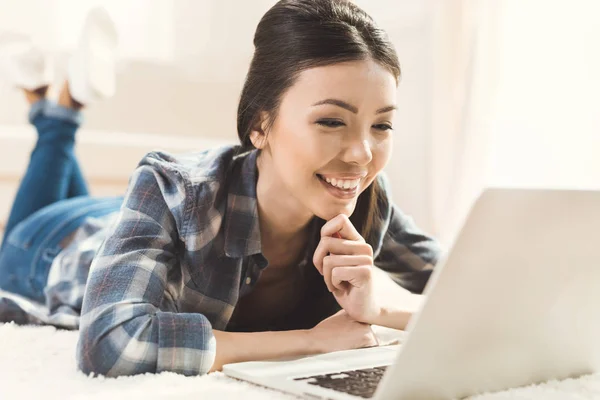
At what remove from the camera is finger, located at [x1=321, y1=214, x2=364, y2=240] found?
3.53ft

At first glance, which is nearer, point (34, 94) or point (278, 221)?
point (278, 221)

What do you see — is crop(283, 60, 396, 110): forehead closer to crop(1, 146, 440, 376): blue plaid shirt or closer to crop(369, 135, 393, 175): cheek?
crop(369, 135, 393, 175): cheek

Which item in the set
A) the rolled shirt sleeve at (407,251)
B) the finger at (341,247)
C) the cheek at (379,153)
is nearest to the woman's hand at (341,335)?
the finger at (341,247)

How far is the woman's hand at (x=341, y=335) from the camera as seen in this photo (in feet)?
3.41

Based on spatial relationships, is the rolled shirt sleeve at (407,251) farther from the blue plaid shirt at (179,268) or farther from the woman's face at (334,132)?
the woman's face at (334,132)

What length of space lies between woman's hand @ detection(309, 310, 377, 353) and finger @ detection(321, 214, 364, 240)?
130 millimetres

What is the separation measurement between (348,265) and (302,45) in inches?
13.2

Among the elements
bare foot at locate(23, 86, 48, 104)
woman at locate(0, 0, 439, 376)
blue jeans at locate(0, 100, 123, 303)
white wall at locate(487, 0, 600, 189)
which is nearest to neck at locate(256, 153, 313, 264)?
woman at locate(0, 0, 439, 376)

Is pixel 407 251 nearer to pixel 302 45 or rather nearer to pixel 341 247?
pixel 341 247

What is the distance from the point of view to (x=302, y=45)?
3.57ft

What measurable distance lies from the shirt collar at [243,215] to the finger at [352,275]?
0.15 m

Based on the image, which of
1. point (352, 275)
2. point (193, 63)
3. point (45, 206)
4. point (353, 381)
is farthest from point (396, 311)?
point (193, 63)

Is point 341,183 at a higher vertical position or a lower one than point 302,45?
lower

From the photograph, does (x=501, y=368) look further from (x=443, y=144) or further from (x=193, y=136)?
(x=193, y=136)
